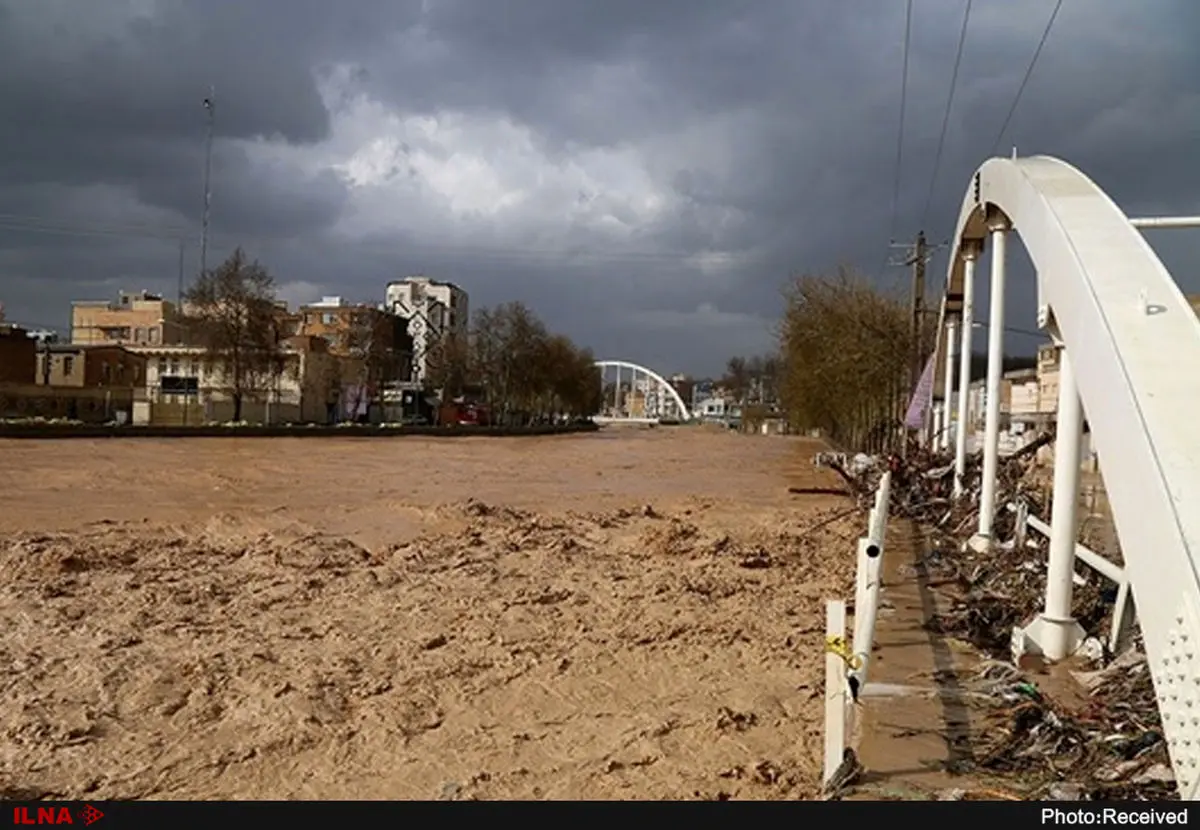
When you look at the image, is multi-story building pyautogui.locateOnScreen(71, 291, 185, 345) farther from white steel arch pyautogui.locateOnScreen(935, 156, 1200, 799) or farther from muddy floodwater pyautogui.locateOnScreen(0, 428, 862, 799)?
white steel arch pyautogui.locateOnScreen(935, 156, 1200, 799)

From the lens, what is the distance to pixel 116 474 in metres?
27.7

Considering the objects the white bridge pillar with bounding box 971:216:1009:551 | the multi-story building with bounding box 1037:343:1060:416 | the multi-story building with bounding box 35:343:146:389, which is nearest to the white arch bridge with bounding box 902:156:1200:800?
the white bridge pillar with bounding box 971:216:1009:551

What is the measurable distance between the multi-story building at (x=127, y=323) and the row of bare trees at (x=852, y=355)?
6563cm

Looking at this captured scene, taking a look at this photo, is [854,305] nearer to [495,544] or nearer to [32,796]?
[495,544]

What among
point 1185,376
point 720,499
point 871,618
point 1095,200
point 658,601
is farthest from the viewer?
point 720,499

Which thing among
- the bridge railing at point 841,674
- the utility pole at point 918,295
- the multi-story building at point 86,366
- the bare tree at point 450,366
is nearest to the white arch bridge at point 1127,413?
the bridge railing at point 841,674

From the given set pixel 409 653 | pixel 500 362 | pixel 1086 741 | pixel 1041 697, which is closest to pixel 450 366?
pixel 500 362

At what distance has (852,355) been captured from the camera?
135ft

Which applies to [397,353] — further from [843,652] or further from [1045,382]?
[843,652]

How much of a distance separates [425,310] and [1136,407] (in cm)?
11524

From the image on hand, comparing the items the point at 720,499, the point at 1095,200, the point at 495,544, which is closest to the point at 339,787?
the point at 1095,200

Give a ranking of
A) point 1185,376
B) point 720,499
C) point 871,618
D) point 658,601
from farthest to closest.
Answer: point 720,499 < point 658,601 < point 871,618 < point 1185,376

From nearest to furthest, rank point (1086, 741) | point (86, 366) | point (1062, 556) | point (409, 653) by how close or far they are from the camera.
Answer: point (1086, 741), point (1062, 556), point (409, 653), point (86, 366)
